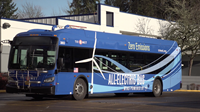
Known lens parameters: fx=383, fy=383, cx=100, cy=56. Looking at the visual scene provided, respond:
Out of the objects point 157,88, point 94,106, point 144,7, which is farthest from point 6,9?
point 94,106

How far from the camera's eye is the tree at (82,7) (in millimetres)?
69806

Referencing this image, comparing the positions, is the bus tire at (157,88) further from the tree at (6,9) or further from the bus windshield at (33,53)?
the tree at (6,9)

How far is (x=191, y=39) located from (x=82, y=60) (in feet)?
78.6

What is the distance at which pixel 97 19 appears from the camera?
41.2 m

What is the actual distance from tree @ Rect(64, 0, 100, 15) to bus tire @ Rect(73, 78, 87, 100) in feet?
173

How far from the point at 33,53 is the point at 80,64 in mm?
2223

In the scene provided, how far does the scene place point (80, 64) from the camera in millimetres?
17156

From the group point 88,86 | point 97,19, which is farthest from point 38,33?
point 97,19

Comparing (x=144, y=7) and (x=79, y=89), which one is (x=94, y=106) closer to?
(x=79, y=89)

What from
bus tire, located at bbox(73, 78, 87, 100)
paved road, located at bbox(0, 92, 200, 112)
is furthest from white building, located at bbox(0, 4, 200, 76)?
paved road, located at bbox(0, 92, 200, 112)

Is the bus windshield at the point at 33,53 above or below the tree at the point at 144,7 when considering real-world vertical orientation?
below

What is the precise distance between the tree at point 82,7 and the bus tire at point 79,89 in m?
52.9

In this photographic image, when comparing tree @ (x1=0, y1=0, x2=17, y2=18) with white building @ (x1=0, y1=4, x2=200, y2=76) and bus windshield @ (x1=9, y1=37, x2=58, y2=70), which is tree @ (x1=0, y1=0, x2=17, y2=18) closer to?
white building @ (x1=0, y1=4, x2=200, y2=76)

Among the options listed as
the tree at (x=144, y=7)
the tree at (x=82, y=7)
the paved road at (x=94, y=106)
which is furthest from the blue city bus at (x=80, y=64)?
the tree at (x=82, y=7)
